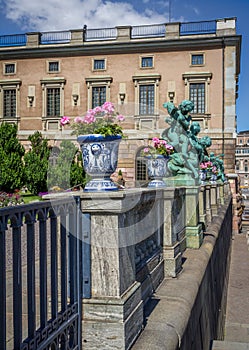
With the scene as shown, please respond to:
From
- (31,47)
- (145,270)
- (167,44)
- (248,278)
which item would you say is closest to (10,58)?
(31,47)

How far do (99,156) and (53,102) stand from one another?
96.4 ft

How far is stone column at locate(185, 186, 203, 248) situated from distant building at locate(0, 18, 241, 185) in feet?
70.0

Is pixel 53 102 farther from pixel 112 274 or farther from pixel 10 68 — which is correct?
pixel 112 274

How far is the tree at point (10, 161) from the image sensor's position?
23.4m

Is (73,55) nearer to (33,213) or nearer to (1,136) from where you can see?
(1,136)

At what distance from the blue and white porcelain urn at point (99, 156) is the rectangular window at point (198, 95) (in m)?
27.3

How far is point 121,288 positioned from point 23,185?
2249 centimetres

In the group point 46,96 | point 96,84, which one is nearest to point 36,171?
point 46,96

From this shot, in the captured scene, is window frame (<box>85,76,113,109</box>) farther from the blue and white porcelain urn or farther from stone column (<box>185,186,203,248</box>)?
the blue and white porcelain urn

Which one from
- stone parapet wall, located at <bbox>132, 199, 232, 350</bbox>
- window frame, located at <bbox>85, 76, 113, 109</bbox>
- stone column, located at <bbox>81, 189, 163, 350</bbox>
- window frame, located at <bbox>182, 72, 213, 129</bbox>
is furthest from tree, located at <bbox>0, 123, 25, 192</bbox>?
Answer: stone column, located at <bbox>81, 189, 163, 350</bbox>

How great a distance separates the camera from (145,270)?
3908 mm

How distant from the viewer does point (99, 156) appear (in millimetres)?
3217

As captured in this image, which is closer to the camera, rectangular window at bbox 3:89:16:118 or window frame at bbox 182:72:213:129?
window frame at bbox 182:72:213:129

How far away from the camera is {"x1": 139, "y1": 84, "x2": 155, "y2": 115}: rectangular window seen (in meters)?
30.4
